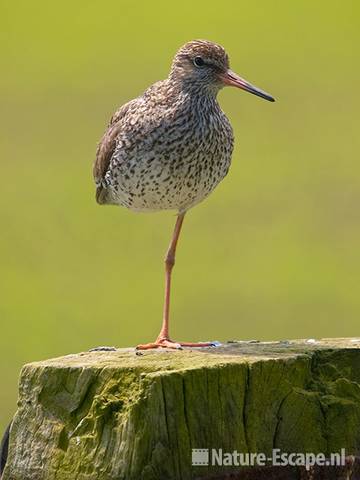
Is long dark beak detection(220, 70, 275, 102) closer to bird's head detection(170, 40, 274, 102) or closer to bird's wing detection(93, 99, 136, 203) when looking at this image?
bird's head detection(170, 40, 274, 102)

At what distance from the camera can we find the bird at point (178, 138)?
852 cm

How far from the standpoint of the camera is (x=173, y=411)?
19.9ft

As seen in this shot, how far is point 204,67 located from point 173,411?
320cm

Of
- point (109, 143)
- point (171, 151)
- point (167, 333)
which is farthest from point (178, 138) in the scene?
point (167, 333)

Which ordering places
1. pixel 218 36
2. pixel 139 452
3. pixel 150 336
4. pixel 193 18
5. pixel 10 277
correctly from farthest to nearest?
pixel 193 18
pixel 218 36
pixel 10 277
pixel 150 336
pixel 139 452

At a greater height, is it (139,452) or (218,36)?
(218,36)

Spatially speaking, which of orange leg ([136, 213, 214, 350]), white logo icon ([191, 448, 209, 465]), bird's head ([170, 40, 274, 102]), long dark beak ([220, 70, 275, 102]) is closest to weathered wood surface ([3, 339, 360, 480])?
white logo icon ([191, 448, 209, 465])

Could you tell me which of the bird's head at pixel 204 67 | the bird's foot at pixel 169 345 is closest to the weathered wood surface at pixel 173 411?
the bird's foot at pixel 169 345

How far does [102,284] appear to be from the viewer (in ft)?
54.6

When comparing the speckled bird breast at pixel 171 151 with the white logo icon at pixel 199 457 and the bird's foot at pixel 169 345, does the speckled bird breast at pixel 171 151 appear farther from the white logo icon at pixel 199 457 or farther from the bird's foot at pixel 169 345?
the white logo icon at pixel 199 457

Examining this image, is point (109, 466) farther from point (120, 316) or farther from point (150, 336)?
point (120, 316)

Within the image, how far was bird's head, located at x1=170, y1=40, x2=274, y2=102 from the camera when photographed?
869 cm

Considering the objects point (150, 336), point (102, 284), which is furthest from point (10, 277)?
point (150, 336)

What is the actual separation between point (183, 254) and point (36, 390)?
421 inches
